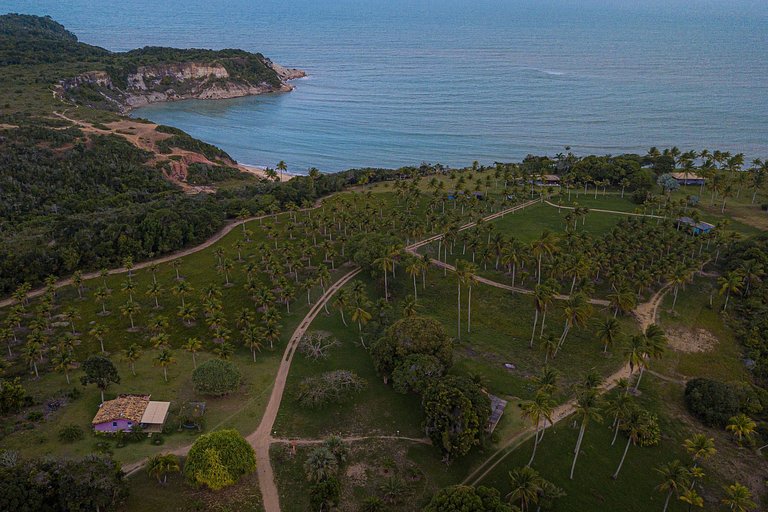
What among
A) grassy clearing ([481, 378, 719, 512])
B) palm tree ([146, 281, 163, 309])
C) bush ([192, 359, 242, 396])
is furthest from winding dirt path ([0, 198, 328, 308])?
grassy clearing ([481, 378, 719, 512])

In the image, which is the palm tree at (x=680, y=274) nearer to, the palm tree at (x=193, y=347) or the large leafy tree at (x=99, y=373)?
the palm tree at (x=193, y=347)

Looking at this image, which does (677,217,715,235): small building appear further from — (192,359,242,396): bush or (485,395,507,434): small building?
(192,359,242,396): bush

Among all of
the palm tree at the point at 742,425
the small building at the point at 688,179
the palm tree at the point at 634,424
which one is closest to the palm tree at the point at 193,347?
the palm tree at the point at 634,424

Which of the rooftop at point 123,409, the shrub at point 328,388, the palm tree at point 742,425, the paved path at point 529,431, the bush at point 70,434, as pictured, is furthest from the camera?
the shrub at point 328,388

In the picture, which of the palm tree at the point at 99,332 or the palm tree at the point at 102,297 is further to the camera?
the palm tree at the point at 102,297

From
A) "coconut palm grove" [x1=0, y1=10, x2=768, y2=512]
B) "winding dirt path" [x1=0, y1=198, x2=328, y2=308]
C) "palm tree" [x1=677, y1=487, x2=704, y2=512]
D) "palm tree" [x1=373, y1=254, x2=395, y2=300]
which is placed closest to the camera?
"palm tree" [x1=677, y1=487, x2=704, y2=512]

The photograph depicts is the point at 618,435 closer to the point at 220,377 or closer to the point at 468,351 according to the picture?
the point at 468,351
